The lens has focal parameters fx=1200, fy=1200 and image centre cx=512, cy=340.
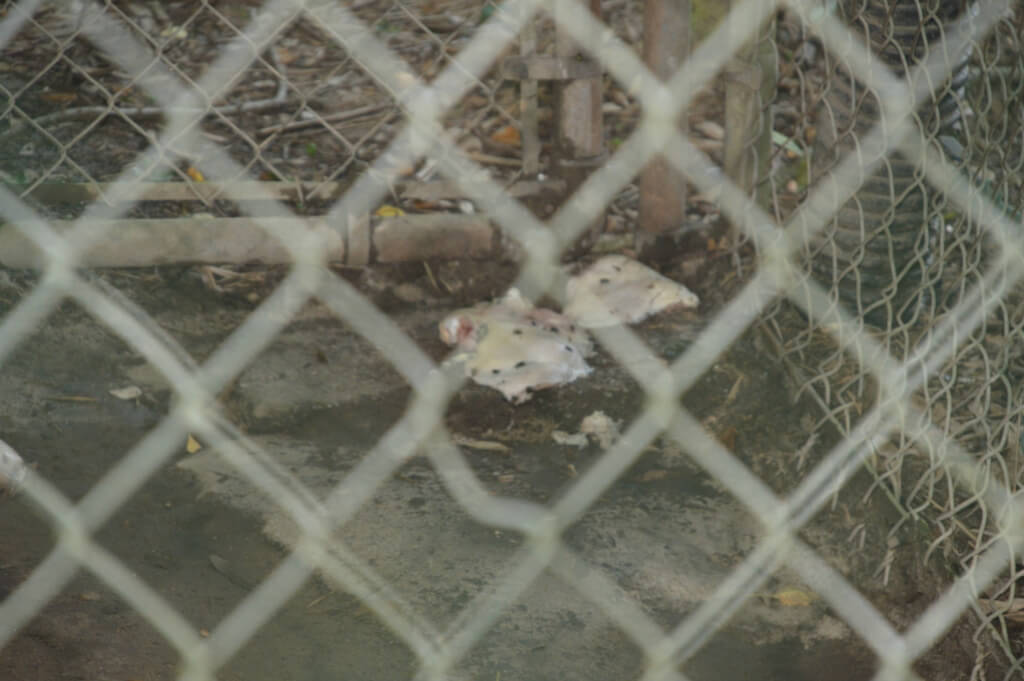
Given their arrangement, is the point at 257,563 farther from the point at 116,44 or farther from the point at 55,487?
the point at 116,44

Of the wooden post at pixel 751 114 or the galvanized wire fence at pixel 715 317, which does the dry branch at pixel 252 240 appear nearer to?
the galvanized wire fence at pixel 715 317

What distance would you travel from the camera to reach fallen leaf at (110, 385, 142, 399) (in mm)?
2744

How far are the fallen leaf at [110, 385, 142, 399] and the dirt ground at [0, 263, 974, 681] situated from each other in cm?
2

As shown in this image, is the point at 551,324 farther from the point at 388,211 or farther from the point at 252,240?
the point at 252,240

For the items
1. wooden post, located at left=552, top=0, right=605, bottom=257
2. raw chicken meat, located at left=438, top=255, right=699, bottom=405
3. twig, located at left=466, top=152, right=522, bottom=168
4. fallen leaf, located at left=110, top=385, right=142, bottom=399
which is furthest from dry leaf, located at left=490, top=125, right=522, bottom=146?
fallen leaf, located at left=110, top=385, right=142, bottom=399

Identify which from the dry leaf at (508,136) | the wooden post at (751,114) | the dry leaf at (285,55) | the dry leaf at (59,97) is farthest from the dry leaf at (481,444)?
the dry leaf at (285,55)

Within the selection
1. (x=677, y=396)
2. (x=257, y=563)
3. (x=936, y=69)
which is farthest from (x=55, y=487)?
(x=936, y=69)

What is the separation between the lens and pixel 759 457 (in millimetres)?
2629

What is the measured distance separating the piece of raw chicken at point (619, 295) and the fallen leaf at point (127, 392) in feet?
3.63

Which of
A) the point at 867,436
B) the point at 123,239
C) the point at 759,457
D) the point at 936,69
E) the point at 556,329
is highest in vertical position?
the point at 936,69

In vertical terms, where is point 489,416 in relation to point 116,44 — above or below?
above

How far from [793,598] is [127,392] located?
1543 mm

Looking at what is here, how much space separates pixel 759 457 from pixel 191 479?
121 cm

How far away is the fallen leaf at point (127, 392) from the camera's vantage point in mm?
2744
